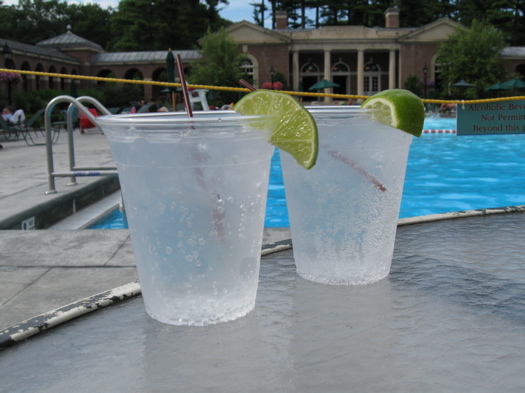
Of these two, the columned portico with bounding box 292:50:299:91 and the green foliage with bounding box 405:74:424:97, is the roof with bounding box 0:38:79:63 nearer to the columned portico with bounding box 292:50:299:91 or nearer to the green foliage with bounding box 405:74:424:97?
the columned portico with bounding box 292:50:299:91

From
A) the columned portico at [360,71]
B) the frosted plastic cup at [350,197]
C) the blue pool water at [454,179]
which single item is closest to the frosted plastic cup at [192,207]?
the frosted plastic cup at [350,197]

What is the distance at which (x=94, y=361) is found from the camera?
2.29ft

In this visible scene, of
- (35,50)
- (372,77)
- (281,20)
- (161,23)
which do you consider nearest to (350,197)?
(35,50)

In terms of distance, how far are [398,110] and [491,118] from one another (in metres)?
1.32

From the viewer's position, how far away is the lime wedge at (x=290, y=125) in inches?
34.0

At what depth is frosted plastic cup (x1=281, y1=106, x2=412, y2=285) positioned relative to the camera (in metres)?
1.01

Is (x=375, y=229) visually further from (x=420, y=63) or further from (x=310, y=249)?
(x=420, y=63)

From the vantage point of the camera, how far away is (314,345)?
2.37 ft

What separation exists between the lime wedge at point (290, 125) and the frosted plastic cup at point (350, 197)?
0.12 m

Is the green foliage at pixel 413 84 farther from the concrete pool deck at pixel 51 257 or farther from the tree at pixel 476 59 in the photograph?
the concrete pool deck at pixel 51 257

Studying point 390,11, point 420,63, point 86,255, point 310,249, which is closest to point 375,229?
point 310,249

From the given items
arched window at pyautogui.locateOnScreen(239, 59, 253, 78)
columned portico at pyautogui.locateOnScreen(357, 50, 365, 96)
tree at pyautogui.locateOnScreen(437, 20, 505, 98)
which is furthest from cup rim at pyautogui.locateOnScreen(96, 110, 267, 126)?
columned portico at pyautogui.locateOnScreen(357, 50, 365, 96)

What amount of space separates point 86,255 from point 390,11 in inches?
1830

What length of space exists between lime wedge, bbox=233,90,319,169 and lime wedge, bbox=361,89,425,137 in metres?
0.16
